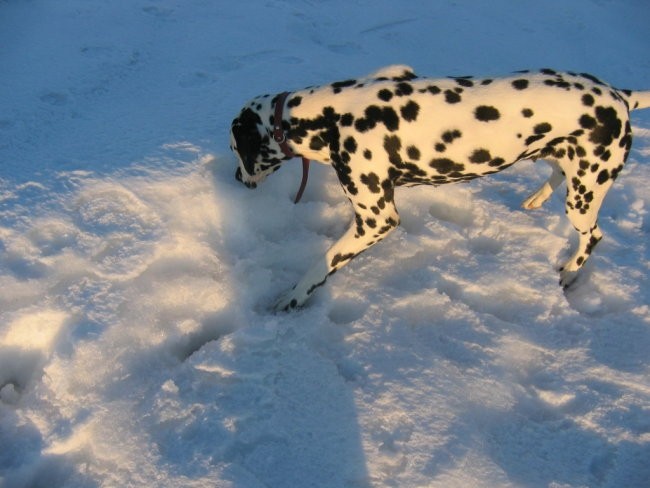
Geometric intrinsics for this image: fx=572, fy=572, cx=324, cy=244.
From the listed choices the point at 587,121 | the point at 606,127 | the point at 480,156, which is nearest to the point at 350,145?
the point at 480,156

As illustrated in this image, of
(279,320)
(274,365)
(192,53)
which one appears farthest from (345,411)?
(192,53)

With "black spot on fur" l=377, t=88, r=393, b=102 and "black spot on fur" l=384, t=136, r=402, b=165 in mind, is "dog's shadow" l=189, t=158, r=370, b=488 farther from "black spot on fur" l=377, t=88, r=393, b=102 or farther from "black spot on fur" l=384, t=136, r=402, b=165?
"black spot on fur" l=377, t=88, r=393, b=102

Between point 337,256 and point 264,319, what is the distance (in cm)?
61

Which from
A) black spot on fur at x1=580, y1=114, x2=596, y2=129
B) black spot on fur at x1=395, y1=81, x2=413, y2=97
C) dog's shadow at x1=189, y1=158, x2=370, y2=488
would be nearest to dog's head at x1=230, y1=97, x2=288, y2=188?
dog's shadow at x1=189, y1=158, x2=370, y2=488

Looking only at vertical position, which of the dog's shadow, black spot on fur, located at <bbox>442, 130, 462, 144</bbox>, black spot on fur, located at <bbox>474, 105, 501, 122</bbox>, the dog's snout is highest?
black spot on fur, located at <bbox>474, 105, 501, 122</bbox>

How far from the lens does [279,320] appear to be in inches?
140

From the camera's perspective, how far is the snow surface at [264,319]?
116 inches

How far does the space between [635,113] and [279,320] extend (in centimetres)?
441

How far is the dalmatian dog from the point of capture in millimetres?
3277

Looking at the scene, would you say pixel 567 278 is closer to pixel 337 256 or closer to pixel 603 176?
pixel 603 176

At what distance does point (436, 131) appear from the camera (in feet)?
11.0

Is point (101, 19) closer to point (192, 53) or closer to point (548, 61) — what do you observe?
point (192, 53)

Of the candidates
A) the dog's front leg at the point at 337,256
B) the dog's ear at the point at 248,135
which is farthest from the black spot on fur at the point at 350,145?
the dog's ear at the point at 248,135

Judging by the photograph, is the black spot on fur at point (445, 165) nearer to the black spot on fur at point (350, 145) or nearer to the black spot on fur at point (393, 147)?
A: the black spot on fur at point (393, 147)
